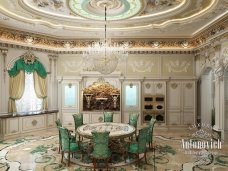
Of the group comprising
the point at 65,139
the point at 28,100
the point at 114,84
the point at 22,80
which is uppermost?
the point at 22,80

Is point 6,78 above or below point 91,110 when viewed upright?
above

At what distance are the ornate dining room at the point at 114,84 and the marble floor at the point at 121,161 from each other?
27 millimetres

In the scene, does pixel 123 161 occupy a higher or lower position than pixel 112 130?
lower

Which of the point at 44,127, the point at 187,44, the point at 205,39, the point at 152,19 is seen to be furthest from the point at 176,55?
the point at 44,127

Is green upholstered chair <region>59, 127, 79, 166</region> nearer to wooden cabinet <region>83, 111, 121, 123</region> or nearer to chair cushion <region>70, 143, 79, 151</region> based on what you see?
chair cushion <region>70, 143, 79, 151</region>

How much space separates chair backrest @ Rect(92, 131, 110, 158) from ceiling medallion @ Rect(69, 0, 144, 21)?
10.2ft

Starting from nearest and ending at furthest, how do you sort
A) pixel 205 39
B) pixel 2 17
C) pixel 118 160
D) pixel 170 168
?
pixel 170 168
pixel 118 160
pixel 2 17
pixel 205 39

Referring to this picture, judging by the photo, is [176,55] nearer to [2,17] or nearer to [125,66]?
A: [125,66]

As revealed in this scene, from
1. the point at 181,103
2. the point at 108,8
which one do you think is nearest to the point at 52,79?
the point at 108,8

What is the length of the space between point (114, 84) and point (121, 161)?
4.52 m

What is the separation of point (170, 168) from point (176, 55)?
5.60 m

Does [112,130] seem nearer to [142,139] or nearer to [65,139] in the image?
[142,139]

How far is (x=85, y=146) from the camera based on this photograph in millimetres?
7004

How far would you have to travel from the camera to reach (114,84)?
987cm
